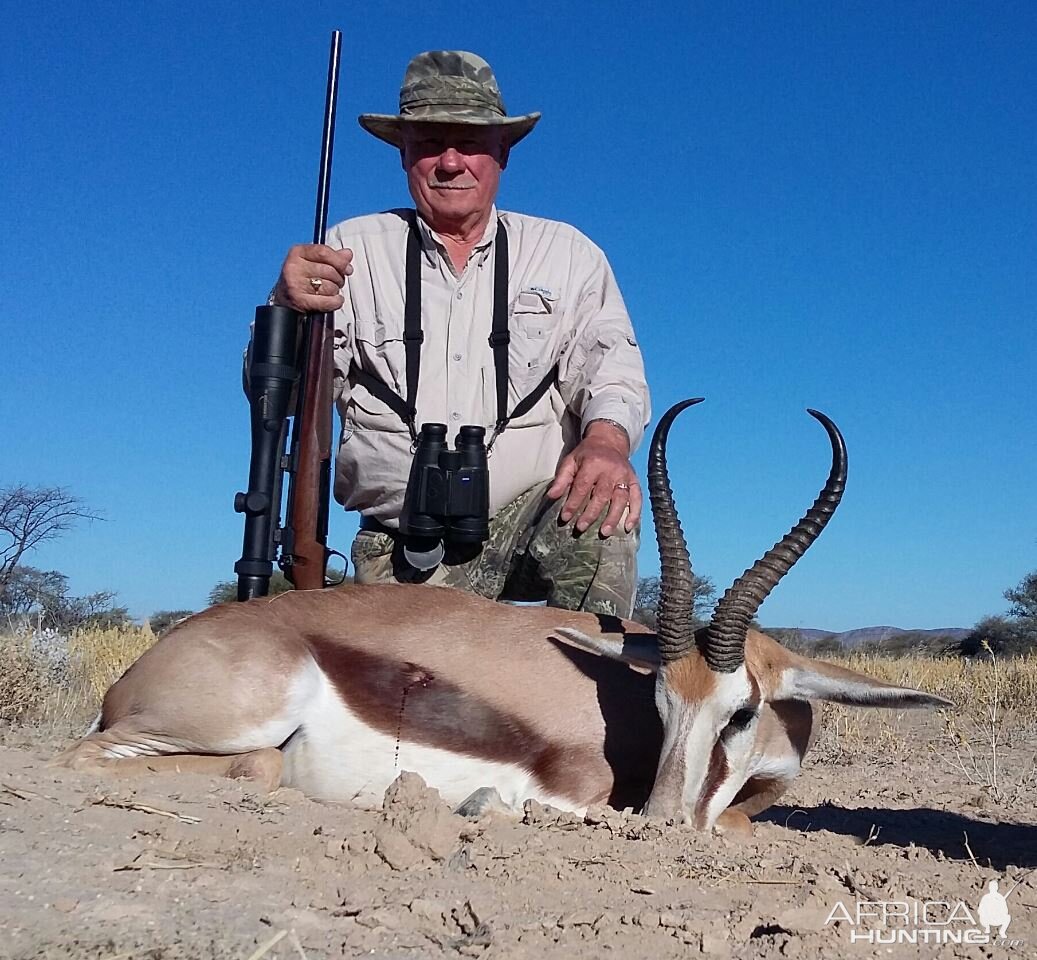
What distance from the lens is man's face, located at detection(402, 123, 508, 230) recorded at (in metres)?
5.64

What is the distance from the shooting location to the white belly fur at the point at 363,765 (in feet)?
12.8

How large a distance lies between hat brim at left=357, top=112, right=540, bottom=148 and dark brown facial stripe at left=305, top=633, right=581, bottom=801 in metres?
2.83

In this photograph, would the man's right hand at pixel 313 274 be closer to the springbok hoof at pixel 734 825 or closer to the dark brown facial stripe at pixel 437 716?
the dark brown facial stripe at pixel 437 716

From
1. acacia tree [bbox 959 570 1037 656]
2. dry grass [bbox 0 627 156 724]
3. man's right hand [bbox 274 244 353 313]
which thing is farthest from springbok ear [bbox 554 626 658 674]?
acacia tree [bbox 959 570 1037 656]

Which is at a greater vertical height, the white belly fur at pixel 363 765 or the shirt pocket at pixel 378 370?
the shirt pocket at pixel 378 370

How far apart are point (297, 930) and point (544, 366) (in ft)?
12.2

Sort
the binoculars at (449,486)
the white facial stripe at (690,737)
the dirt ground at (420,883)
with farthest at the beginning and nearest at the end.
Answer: the binoculars at (449,486)
the white facial stripe at (690,737)
the dirt ground at (420,883)

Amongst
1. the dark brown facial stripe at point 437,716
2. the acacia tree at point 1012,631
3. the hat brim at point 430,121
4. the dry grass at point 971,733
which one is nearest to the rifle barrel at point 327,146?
the hat brim at point 430,121

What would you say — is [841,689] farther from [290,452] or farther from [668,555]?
[290,452]

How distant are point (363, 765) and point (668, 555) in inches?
50.9

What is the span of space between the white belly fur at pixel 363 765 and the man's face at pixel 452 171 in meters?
2.68

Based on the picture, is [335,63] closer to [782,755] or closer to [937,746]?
[782,755]

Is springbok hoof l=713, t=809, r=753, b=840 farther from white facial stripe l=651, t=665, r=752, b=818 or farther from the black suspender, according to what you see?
the black suspender

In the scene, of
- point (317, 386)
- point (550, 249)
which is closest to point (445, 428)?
point (317, 386)
